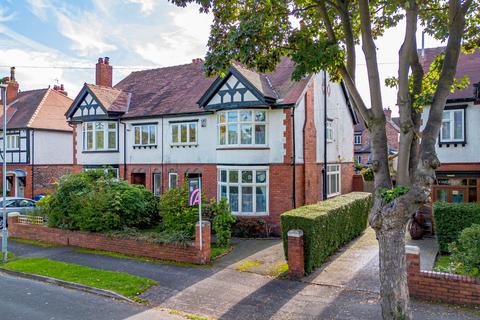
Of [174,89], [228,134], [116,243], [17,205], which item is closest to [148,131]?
[174,89]

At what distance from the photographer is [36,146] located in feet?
90.1

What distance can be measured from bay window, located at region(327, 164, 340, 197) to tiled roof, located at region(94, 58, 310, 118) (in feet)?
17.8

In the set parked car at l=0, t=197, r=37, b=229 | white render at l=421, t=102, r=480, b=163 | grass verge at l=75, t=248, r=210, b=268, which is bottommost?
grass verge at l=75, t=248, r=210, b=268

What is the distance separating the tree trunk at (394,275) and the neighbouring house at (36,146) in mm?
24760

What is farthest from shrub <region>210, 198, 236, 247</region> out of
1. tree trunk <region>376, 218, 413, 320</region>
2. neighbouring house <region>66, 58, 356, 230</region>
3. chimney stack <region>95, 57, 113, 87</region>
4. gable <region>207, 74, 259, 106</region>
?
chimney stack <region>95, 57, 113, 87</region>

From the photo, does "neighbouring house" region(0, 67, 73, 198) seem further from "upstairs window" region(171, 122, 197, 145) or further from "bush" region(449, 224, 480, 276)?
"bush" region(449, 224, 480, 276)

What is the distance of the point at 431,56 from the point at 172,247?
15667 mm

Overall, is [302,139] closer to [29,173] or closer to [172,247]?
[172,247]

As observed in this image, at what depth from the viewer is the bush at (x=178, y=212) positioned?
1349cm

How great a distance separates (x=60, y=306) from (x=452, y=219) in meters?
12.0

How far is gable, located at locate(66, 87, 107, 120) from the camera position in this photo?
21.4 m

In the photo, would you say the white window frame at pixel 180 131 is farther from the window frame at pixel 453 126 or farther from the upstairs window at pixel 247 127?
the window frame at pixel 453 126

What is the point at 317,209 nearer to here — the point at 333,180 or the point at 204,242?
the point at 204,242

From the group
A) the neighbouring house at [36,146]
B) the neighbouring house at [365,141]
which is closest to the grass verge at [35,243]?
the neighbouring house at [36,146]
